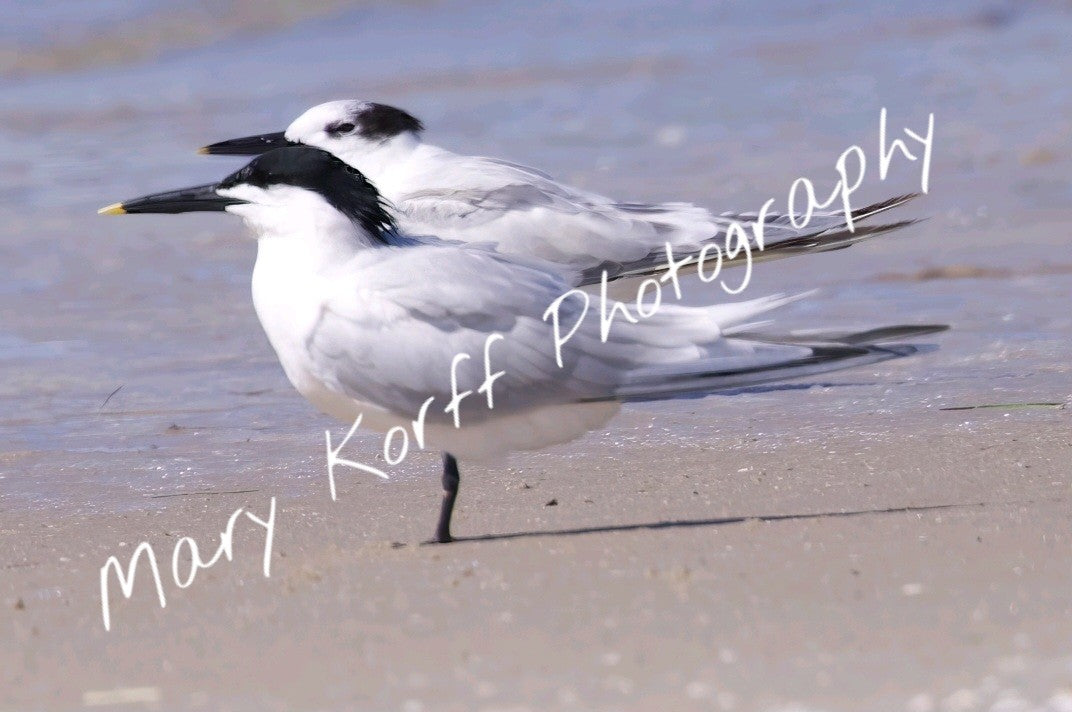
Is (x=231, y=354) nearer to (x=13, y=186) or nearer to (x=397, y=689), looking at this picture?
(x=397, y=689)

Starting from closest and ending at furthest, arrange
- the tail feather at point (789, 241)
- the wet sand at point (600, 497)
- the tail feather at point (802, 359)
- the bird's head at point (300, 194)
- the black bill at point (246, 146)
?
the wet sand at point (600, 497) → the tail feather at point (802, 359) → the bird's head at point (300, 194) → the tail feather at point (789, 241) → the black bill at point (246, 146)

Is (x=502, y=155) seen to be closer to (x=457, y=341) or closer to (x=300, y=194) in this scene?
(x=300, y=194)

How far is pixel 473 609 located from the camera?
3.27 meters

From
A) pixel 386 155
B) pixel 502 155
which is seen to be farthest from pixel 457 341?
pixel 502 155

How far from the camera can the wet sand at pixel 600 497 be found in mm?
2914

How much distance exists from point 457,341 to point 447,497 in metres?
0.34

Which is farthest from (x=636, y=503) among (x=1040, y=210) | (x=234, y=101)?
(x=234, y=101)

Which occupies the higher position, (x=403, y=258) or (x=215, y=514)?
(x=403, y=258)

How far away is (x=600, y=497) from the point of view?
169 inches

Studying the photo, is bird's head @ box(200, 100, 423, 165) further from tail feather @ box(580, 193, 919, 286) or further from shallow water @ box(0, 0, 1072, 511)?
tail feather @ box(580, 193, 919, 286)

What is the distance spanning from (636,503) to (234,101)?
9180mm

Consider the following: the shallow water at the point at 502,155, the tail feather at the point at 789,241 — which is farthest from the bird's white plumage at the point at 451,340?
the tail feather at the point at 789,241

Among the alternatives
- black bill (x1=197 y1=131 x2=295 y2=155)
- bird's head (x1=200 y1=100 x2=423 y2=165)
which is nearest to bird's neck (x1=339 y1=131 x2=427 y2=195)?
bird's head (x1=200 y1=100 x2=423 y2=165)

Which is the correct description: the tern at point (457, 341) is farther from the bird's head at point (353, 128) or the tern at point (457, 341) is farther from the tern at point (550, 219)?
the bird's head at point (353, 128)
